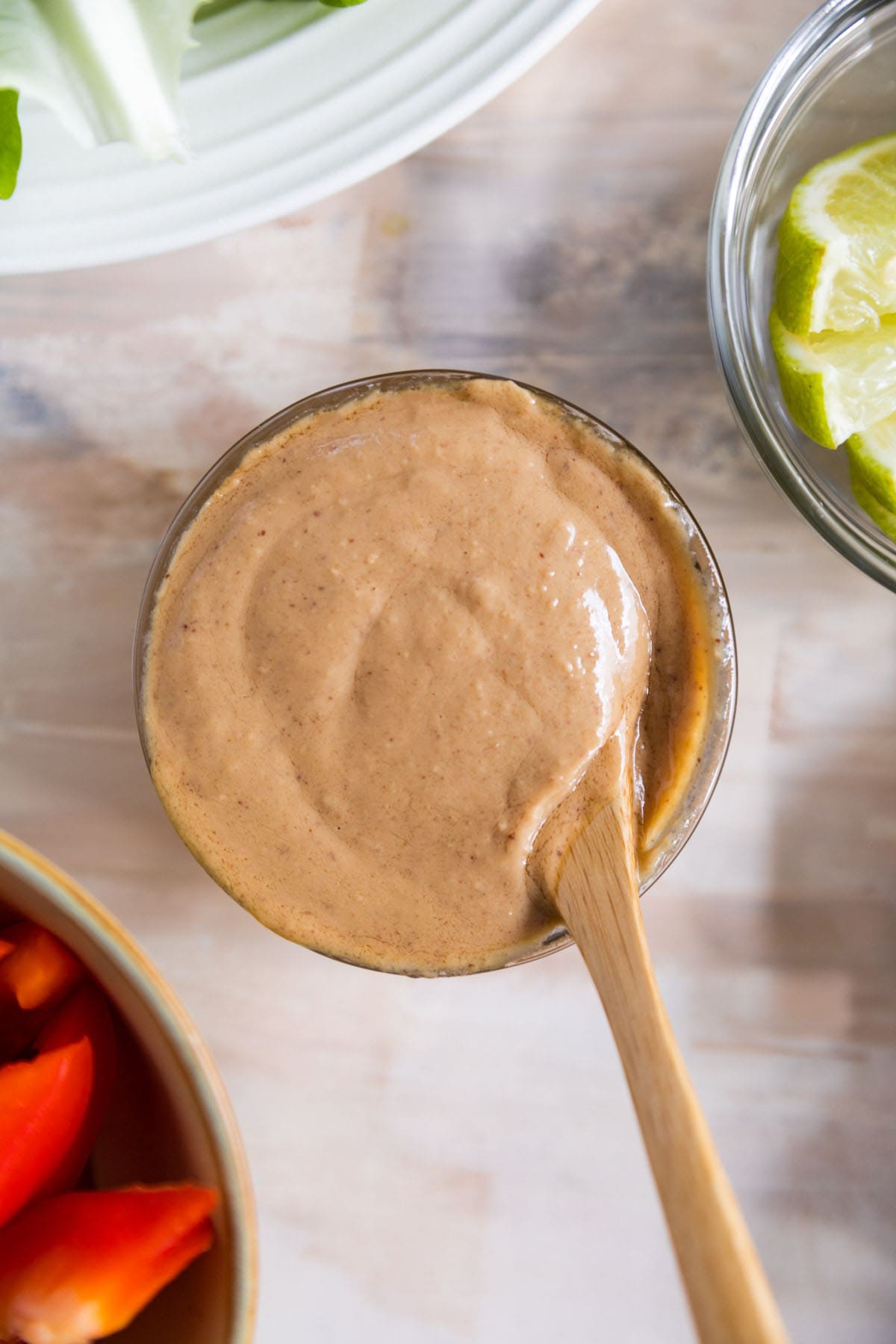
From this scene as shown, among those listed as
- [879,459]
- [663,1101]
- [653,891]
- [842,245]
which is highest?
[842,245]

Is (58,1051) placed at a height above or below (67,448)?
below

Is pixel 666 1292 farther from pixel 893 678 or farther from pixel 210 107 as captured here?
pixel 210 107

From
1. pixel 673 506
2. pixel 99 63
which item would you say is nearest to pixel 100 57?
pixel 99 63

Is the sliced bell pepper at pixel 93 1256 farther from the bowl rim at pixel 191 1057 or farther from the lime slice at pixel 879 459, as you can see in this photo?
the lime slice at pixel 879 459

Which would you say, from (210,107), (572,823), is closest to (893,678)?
(572,823)

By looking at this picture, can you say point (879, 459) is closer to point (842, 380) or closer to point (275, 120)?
point (842, 380)

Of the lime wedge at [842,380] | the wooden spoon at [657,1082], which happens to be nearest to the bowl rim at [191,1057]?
the wooden spoon at [657,1082]
